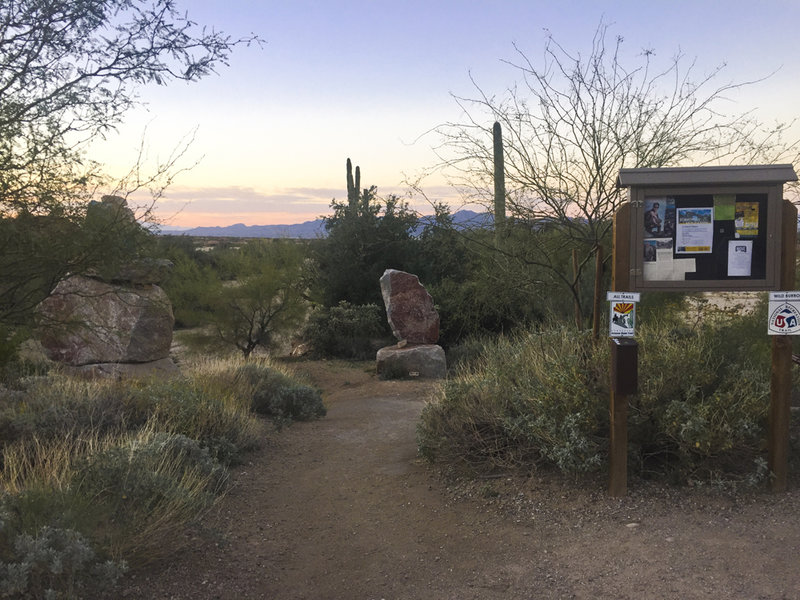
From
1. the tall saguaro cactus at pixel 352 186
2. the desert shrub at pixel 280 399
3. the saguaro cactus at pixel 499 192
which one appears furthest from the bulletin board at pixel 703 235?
the tall saguaro cactus at pixel 352 186

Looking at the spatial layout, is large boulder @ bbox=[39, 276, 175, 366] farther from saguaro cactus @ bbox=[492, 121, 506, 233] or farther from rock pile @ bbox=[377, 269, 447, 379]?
saguaro cactus @ bbox=[492, 121, 506, 233]

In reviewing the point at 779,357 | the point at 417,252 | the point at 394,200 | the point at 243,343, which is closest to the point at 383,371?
the point at 243,343

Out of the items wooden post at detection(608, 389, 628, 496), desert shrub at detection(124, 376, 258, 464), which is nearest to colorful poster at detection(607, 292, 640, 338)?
wooden post at detection(608, 389, 628, 496)

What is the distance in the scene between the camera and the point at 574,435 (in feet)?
16.7

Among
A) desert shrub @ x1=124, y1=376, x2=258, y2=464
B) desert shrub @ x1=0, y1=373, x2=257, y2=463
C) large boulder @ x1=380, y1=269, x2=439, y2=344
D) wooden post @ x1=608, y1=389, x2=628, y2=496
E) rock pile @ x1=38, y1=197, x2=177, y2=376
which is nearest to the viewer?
wooden post @ x1=608, y1=389, x2=628, y2=496

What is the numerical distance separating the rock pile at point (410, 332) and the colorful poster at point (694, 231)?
9.16 m

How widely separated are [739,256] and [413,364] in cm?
933

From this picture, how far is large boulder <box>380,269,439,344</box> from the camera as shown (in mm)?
15070

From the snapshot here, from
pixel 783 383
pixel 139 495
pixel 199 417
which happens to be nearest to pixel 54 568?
pixel 139 495

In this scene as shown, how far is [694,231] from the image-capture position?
16.1 ft

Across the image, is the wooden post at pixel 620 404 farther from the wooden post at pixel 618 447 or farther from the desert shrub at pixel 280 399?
the desert shrub at pixel 280 399

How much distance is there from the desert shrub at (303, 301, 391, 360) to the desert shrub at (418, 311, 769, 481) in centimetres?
1092

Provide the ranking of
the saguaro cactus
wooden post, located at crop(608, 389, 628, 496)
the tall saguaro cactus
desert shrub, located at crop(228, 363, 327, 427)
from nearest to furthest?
1. wooden post, located at crop(608, 389, 628, 496)
2. the saguaro cactus
3. desert shrub, located at crop(228, 363, 327, 427)
4. the tall saguaro cactus

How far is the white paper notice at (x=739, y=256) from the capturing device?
16.1 ft
